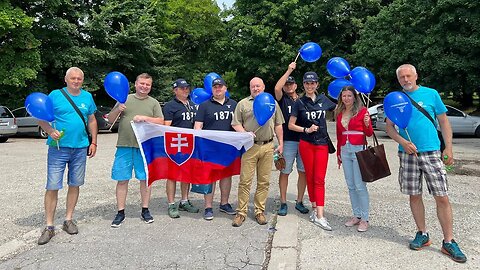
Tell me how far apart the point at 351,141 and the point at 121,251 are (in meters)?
3.00

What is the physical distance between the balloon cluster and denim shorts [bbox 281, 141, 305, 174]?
3.13 ft

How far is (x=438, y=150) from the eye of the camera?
4246mm

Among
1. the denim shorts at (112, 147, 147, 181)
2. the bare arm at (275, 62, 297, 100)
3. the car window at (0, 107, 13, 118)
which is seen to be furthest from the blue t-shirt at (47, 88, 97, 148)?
the car window at (0, 107, 13, 118)

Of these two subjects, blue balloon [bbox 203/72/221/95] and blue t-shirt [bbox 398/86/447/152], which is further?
blue balloon [bbox 203/72/221/95]

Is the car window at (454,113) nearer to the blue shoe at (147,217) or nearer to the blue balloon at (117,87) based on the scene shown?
the blue shoe at (147,217)

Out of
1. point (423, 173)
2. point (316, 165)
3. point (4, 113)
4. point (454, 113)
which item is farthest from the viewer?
point (454, 113)

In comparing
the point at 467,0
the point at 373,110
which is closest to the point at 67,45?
the point at 373,110

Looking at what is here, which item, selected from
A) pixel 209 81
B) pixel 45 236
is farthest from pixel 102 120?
pixel 45 236

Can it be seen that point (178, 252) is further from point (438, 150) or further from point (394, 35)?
point (394, 35)

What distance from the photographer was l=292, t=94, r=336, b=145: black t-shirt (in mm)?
5223

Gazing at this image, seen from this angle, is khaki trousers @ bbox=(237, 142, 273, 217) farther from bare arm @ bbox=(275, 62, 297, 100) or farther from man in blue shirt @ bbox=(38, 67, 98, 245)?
man in blue shirt @ bbox=(38, 67, 98, 245)

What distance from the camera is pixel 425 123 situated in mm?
4223

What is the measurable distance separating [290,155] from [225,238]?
152 centimetres

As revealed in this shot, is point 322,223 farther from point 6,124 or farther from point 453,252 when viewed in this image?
point 6,124
